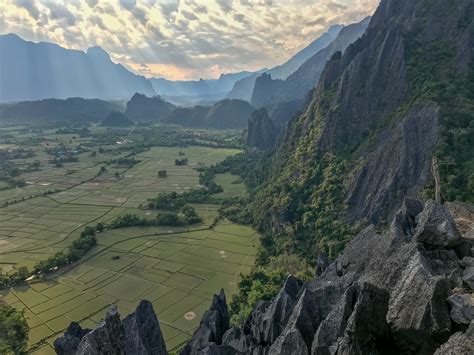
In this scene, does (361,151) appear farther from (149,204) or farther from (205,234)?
(149,204)

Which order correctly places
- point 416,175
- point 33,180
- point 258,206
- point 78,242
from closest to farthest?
1. point 416,175
2. point 78,242
3. point 258,206
4. point 33,180

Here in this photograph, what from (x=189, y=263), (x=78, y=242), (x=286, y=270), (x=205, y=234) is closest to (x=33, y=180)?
(x=78, y=242)

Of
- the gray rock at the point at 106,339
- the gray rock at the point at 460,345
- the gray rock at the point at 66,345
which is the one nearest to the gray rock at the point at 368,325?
the gray rock at the point at 460,345

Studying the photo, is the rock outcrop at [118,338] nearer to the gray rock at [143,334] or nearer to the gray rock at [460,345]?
the gray rock at [143,334]

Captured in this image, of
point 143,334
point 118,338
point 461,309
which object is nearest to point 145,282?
point 143,334

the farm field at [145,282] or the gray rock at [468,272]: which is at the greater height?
the gray rock at [468,272]

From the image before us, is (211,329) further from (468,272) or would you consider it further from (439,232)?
(468,272)
